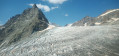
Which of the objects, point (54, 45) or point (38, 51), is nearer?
point (38, 51)

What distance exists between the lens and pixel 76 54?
13.4 meters

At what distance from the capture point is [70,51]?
14.1 metres

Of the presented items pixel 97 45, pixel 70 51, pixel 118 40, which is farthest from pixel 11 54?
pixel 118 40

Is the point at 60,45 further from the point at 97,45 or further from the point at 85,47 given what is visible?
the point at 97,45

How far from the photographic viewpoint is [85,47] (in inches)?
→ 582

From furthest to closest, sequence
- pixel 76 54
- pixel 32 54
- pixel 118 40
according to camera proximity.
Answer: pixel 118 40 → pixel 32 54 → pixel 76 54

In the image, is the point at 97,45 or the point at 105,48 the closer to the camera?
the point at 105,48

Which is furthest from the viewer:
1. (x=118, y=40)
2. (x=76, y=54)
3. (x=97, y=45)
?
(x=118, y=40)

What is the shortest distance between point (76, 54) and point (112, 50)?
4.55m

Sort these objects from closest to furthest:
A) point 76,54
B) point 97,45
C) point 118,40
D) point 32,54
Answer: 1. point 76,54
2. point 32,54
3. point 97,45
4. point 118,40

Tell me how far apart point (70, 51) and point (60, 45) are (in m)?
2.26

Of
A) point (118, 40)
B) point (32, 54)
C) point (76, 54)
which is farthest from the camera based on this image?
point (118, 40)

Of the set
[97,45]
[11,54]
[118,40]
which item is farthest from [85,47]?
[11,54]

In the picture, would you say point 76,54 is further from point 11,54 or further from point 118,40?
point 11,54
